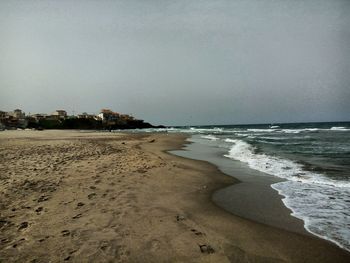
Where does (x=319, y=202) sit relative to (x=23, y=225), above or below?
below

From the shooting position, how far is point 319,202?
7.32m

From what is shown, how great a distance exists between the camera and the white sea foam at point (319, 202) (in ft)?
17.6

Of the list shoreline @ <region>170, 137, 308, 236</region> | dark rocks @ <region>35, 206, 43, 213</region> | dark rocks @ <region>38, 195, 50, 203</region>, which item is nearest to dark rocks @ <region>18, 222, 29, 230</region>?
dark rocks @ <region>35, 206, 43, 213</region>

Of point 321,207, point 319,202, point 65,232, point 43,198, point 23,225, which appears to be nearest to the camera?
point 65,232

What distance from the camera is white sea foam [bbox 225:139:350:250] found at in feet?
17.6

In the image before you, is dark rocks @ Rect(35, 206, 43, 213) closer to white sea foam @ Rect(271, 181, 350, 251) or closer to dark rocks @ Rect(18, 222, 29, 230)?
dark rocks @ Rect(18, 222, 29, 230)

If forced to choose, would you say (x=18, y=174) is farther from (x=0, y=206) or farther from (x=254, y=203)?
(x=254, y=203)

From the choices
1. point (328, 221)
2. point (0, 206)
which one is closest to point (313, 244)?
point (328, 221)

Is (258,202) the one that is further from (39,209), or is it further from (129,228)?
(39,209)

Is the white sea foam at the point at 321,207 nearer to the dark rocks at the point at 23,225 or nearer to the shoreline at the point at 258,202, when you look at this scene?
the shoreline at the point at 258,202

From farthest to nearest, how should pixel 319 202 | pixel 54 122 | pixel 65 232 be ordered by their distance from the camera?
pixel 54 122, pixel 319 202, pixel 65 232

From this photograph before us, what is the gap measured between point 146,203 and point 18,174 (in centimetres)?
510

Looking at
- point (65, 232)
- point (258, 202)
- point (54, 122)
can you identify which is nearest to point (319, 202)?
point (258, 202)

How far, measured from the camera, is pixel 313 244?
15.5ft
